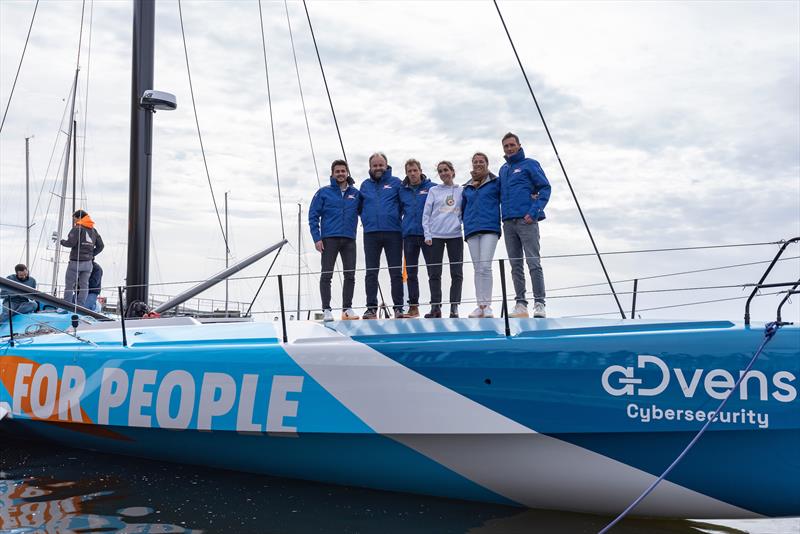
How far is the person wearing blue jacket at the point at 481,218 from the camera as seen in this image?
20.1ft

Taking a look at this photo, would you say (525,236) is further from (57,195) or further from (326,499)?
(57,195)

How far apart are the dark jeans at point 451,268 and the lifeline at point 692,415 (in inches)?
94.3

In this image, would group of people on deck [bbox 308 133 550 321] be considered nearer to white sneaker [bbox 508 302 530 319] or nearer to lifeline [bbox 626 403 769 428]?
white sneaker [bbox 508 302 530 319]

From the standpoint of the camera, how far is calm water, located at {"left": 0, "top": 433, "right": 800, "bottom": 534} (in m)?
4.42

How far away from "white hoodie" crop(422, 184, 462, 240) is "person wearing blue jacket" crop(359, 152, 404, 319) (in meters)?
0.35

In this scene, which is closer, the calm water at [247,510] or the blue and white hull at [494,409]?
the blue and white hull at [494,409]

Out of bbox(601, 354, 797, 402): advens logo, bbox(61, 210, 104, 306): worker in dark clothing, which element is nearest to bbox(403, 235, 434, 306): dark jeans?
bbox(601, 354, 797, 402): advens logo

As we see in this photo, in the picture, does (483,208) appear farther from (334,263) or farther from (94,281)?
(94,281)

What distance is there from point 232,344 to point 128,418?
42.9 inches

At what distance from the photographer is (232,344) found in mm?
5516

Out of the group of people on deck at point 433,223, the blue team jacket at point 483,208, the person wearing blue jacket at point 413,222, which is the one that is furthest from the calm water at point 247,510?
the blue team jacket at point 483,208

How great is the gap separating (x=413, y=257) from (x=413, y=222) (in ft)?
1.15

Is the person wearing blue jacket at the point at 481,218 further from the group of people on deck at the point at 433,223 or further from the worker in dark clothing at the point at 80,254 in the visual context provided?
the worker in dark clothing at the point at 80,254

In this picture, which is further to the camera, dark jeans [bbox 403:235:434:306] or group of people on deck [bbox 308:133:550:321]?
dark jeans [bbox 403:235:434:306]
